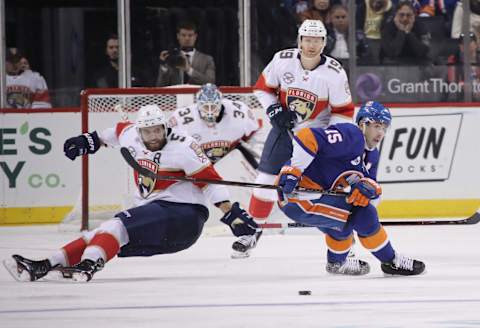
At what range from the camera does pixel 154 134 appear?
19.5ft

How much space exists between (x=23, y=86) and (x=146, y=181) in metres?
3.23

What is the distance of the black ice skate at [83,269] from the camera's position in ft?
18.4

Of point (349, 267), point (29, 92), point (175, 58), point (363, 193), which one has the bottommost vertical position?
point (349, 267)

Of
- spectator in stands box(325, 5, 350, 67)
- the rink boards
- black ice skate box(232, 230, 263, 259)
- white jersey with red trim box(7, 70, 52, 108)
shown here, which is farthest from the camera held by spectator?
black ice skate box(232, 230, 263, 259)

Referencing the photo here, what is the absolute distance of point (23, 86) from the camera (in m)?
→ 9.13

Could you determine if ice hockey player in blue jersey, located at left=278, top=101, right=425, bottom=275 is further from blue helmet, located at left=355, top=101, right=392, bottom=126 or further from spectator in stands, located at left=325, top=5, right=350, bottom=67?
spectator in stands, located at left=325, top=5, right=350, bottom=67

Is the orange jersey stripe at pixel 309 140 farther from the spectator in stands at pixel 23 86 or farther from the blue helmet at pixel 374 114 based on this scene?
the spectator in stands at pixel 23 86

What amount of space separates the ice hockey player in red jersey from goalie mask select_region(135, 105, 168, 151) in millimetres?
1127

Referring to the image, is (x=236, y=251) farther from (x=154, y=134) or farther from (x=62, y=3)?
(x=62, y=3)

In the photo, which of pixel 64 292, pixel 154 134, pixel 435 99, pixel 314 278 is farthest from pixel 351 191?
pixel 435 99

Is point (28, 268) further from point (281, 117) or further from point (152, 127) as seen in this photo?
point (281, 117)

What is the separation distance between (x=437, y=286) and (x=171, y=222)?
1.15 m

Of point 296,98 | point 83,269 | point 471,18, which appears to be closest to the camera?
point 83,269

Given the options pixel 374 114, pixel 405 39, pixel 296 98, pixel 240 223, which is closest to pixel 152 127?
pixel 240 223
